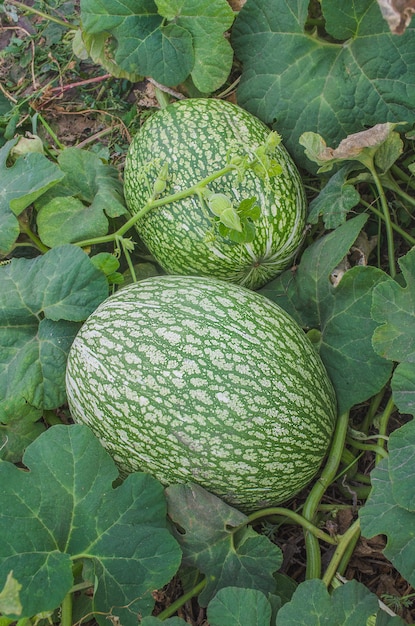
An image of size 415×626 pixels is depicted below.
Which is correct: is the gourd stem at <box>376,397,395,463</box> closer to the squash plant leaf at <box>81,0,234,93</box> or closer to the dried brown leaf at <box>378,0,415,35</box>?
the dried brown leaf at <box>378,0,415,35</box>

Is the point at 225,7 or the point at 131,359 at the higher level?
the point at 225,7

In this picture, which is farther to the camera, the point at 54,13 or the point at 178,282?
the point at 54,13

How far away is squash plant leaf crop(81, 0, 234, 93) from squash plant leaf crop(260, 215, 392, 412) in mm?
864

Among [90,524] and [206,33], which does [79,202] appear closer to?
[206,33]

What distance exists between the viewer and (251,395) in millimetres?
2230

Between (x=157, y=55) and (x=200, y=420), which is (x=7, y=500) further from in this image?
(x=157, y=55)

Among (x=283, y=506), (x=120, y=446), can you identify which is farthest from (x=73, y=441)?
(x=283, y=506)

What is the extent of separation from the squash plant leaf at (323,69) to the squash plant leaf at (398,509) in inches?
48.9

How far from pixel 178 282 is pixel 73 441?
2.15 ft

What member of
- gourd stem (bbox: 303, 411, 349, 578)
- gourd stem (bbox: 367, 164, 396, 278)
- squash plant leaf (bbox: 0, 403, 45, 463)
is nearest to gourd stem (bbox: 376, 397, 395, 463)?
gourd stem (bbox: 303, 411, 349, 578)

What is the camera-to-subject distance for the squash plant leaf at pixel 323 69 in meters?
2.60

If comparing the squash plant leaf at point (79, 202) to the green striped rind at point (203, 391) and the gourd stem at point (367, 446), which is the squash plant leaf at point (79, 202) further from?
the gourd stem at point (367, 446)

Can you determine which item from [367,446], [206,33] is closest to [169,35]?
[206,33]

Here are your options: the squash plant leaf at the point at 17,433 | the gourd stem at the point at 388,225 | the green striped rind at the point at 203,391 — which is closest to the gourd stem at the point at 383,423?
the green striped rind at the point at 203,391
